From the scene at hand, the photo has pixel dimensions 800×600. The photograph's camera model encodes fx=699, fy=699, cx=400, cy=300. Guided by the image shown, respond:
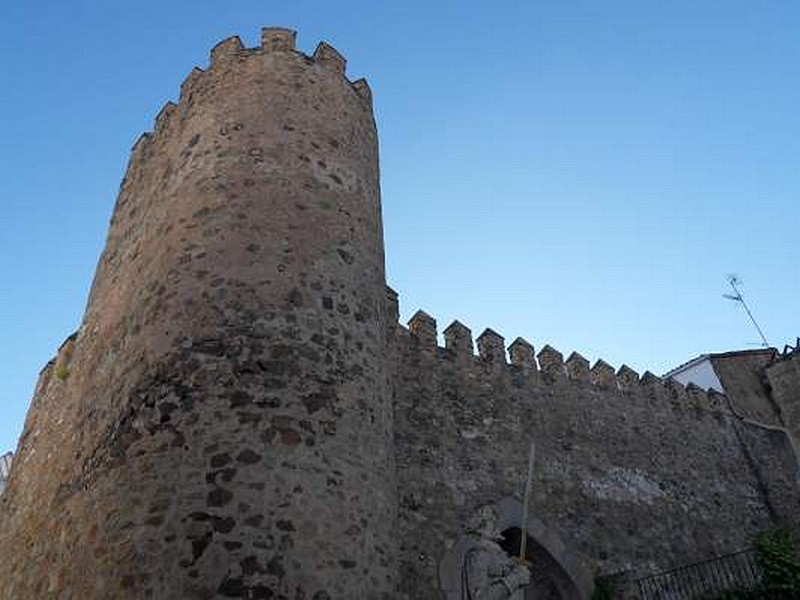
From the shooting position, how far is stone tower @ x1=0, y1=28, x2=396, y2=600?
541 centimetres

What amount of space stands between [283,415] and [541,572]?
577 cm

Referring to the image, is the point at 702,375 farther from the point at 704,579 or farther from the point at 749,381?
the point at 704,579

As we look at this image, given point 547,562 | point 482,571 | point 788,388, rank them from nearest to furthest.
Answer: point 482,571 < point 547,562 < point 788,388

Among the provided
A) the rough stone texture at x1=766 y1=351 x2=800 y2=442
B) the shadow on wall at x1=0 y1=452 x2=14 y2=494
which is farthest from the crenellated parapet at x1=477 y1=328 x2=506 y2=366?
the shadow on wall at x1=0 y1=452 x2=14 y2=494

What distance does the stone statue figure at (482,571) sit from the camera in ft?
25.6

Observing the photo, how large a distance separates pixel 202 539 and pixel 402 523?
3.80 m

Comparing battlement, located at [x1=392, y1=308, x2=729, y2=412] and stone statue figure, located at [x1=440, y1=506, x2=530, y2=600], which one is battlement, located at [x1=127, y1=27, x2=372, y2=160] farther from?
stone statue figure, located at [x1=440, y1=506, x2=530, y2=600]

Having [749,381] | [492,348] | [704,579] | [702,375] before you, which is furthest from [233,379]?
[749,381]

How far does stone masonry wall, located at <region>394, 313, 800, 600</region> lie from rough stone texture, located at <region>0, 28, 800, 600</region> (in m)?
0.04

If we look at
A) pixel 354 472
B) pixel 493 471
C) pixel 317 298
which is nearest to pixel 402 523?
pixel 493 471

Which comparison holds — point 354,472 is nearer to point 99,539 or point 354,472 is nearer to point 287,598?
point 287,598

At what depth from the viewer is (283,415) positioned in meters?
5.96

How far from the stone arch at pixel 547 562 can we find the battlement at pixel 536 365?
2337mm

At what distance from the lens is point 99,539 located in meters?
5.71
